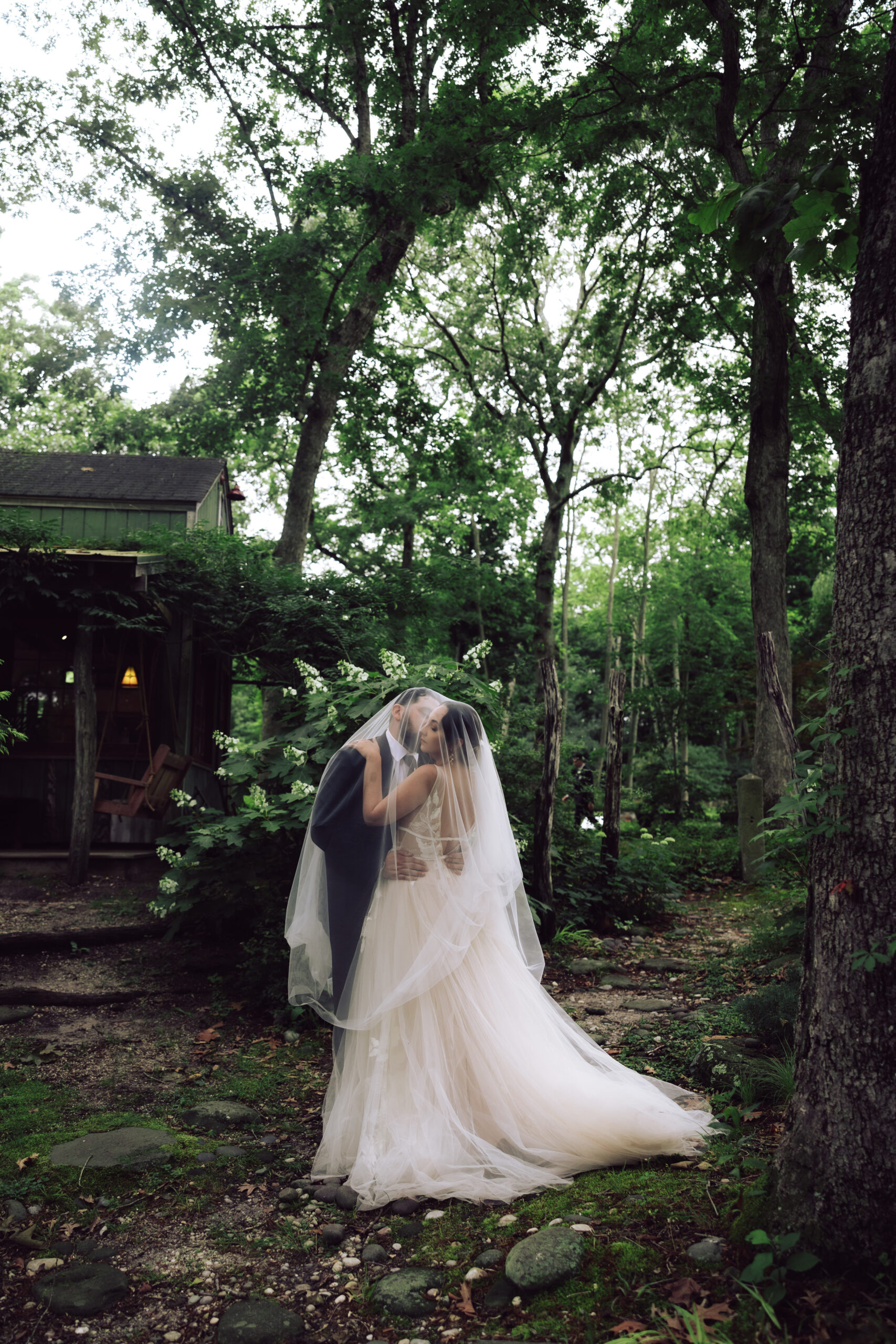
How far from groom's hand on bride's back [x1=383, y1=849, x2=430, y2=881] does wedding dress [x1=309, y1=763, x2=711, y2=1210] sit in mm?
25

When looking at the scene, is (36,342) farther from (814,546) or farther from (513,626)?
(814,546)

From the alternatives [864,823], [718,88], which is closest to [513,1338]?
[864,823]

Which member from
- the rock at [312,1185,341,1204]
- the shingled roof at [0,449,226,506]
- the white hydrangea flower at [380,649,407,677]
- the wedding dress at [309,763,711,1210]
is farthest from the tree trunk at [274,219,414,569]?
the rock at [312,1185,341,1204]

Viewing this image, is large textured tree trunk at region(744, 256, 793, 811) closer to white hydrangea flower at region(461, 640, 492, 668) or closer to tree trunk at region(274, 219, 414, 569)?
white hydrangea flower at region(461, 640, 492, 668)

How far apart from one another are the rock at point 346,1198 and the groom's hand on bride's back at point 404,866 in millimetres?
1320

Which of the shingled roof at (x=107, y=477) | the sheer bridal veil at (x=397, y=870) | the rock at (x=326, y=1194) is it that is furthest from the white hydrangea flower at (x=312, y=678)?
the shingled roof at (x=107, y=477)

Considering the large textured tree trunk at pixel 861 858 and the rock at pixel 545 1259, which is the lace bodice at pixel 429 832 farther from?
the large textured tree trunk at pixel 861 858

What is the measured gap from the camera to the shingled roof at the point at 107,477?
1182cm

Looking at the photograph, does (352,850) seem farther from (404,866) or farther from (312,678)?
(312,678)

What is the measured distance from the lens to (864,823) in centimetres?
248

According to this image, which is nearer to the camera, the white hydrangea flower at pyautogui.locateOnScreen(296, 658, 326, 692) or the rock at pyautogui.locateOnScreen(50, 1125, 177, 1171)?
the rock at pyautogui.locateOnScreen(50, 1125, 177, 1171)

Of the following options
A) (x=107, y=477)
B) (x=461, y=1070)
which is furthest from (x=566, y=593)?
(x=461, y=1070)

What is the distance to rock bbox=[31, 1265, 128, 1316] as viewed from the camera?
2.69m

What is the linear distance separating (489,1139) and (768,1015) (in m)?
1.89
